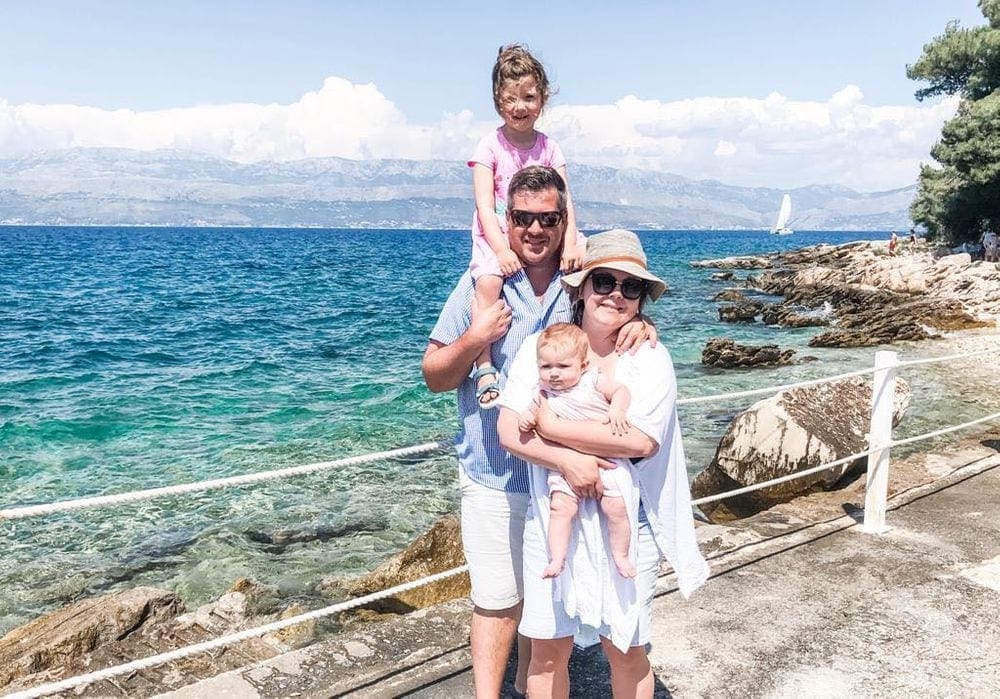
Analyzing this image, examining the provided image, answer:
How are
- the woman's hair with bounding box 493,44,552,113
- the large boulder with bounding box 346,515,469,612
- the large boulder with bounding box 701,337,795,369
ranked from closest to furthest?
the woman's hair with bounding box 493,44,552,113 < the large boulder with bounding box 346,515,469,612 < the large boulder with bounding box 701,337,795,369

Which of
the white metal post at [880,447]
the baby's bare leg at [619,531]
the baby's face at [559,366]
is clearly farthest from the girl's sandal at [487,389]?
the white metal post at [880,447]

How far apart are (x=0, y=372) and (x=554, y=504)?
789 inches

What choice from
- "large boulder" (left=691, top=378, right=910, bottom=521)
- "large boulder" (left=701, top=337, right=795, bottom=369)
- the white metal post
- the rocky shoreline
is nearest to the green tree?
"large boulder" (left=701, top=337, right=795, bottom=369)

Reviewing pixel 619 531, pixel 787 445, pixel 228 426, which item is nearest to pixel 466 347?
pixel 619 531

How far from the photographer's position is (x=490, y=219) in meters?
2.94

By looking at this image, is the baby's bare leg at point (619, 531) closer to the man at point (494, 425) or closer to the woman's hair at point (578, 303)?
the man at point (494, 425)

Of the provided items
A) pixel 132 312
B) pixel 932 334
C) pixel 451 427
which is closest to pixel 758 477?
pixel 451 427

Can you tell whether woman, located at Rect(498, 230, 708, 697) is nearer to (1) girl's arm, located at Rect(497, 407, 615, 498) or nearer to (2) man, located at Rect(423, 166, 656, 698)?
(1) girl's arm, located at Rect(497, 407, 615, 498)

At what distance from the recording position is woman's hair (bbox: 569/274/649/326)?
2.51 m

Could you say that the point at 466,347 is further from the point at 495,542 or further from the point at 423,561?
the point at 423,561

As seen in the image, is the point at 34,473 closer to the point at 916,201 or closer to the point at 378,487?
the point at 378,487

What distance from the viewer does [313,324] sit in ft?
90.4

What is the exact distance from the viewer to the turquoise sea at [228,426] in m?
7.89

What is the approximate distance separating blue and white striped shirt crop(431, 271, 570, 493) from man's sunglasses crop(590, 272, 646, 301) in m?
0.25
